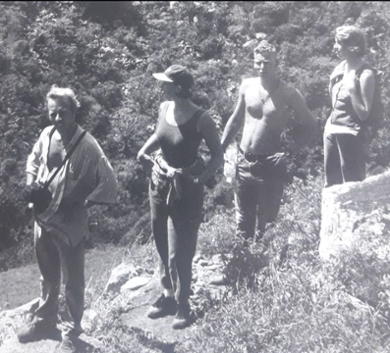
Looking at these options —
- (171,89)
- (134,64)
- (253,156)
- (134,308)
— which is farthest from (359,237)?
(134,64)

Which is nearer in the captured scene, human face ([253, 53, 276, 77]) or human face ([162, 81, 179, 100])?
human face ([162, 81, 179, 100])

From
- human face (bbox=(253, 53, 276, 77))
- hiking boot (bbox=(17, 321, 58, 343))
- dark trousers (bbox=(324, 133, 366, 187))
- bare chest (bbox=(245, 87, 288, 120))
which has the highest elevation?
human face (bbox=(253, 53, 276, 77))

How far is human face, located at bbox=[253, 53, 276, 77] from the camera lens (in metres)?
4.68

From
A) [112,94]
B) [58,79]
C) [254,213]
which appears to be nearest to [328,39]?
[112,94]

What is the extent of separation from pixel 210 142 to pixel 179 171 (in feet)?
0.86

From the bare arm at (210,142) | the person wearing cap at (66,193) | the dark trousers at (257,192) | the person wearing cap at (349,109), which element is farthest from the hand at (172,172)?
the person wearing cap at (349,109)

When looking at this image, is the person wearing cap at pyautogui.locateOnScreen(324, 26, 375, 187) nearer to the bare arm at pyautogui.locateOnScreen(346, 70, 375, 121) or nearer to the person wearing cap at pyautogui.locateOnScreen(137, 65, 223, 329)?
the bare arm at pyautogui.locateOnScreen(346, 70, 375, 121)

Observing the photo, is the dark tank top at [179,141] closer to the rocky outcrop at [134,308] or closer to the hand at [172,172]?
the hand at [172,172]

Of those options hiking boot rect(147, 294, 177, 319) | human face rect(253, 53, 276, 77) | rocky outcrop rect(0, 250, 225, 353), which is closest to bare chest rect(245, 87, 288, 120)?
human face rect(253, 53, 276, 77)

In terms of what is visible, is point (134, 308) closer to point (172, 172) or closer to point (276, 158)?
point (172, 172)

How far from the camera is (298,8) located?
838cm

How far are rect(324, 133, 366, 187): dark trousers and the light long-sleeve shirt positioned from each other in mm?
1902

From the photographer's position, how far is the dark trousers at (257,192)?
4887mm

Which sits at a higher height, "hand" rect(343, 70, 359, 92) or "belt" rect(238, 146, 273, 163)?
"hand" rect(343, 70, 359, 92)
